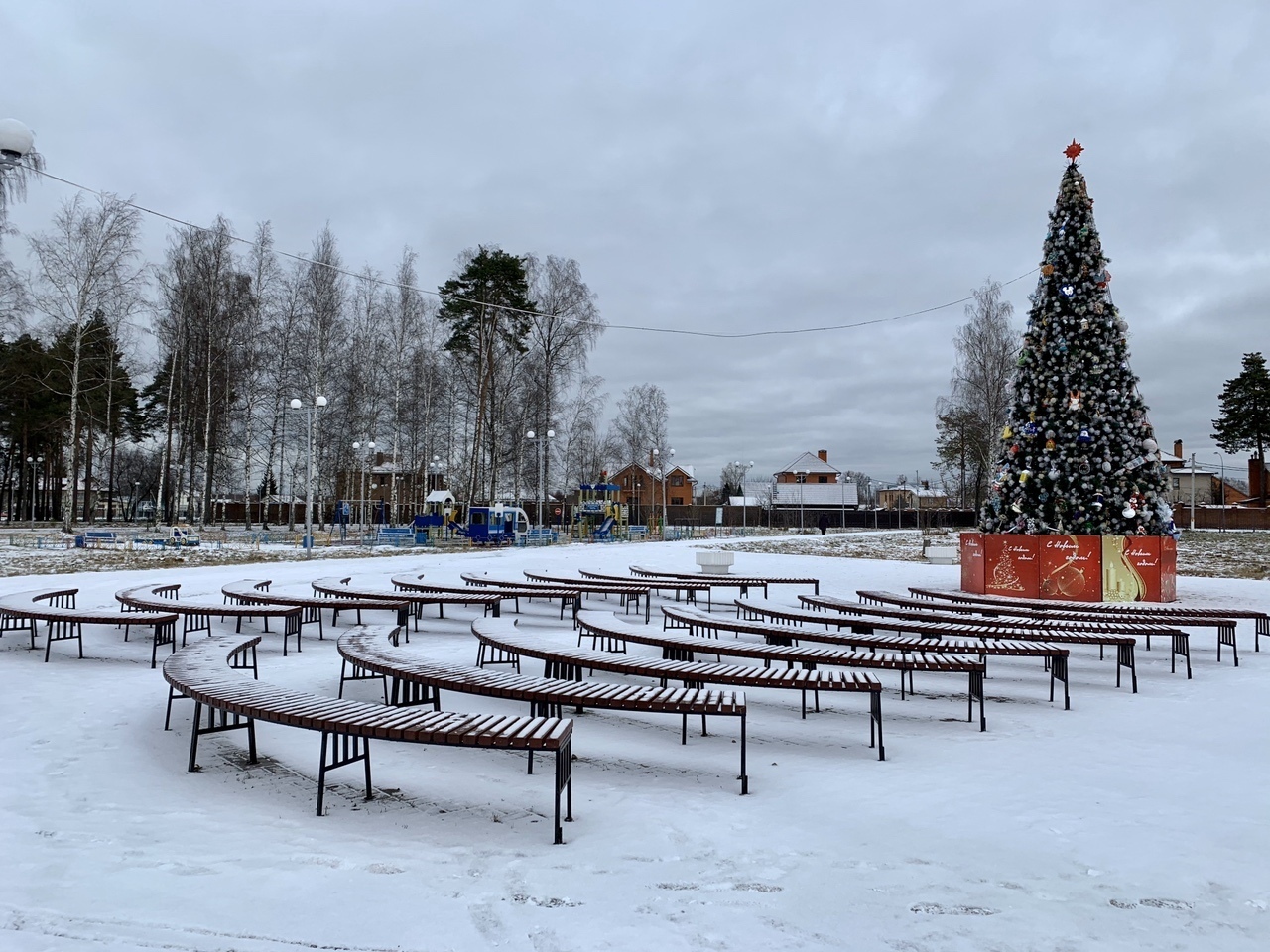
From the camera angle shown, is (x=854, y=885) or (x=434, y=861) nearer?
(x=854, y=885)

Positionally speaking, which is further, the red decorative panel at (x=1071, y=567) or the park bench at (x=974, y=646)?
the red decorative panel at (x=1071, y=567)

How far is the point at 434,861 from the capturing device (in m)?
3.54

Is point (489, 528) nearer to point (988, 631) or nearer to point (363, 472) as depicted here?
point (363, 472)

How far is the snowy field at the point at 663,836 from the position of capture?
2.95m

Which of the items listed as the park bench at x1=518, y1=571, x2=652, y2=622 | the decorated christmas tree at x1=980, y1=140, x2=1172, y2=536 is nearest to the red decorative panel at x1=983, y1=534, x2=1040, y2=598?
the decorated christmas tree at x1=980, y1=140, x2=1172, y2=536

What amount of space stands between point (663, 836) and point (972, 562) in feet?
40.7

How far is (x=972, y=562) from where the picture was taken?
577 inches

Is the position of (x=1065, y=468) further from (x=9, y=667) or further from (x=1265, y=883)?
(x=9, y=667)

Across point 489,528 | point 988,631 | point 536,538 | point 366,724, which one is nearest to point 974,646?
point 988,631

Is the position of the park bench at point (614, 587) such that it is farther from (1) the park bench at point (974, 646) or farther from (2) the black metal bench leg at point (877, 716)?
(2) the black metal bench leg at point (877, 716)

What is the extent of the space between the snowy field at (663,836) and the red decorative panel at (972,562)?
7.91m

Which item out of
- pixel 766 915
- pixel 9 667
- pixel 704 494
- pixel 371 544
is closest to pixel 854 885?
pixel 766 915

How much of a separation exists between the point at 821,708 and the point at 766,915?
381 centimetres

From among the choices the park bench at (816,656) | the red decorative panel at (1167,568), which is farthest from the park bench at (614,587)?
the red decorative panel at (1167,568)
